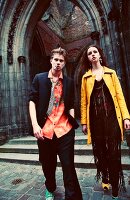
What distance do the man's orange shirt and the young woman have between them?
1.21 feet

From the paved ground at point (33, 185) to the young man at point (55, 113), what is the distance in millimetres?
716

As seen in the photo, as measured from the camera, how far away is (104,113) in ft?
8.01

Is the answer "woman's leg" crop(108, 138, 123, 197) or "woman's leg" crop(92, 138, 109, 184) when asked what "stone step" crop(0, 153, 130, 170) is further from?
"woman's leg" crop(108, 138, 123, 197)

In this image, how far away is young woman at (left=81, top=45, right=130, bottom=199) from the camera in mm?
2398

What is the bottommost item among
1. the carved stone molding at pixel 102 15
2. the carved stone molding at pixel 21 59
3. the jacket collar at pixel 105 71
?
the jacket collar at pixel 105 71

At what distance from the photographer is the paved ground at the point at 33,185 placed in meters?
2.82

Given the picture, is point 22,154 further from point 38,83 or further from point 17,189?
point 38,83

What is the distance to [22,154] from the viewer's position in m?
5.46

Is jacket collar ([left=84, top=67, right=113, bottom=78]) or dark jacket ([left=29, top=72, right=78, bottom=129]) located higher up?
jacket collar ([left=84, top=67, right=113, bottom=78])

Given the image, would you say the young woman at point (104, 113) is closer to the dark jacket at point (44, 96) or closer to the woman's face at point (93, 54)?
the woman's face at point (93, 54)

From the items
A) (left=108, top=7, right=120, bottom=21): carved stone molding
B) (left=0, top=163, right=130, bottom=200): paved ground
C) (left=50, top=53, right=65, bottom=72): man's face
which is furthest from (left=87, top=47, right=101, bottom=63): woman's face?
(left=108, top=7, right=120, bottom=21): carved stone molding

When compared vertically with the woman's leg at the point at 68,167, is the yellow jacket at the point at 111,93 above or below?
above

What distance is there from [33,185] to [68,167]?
5.06 feet

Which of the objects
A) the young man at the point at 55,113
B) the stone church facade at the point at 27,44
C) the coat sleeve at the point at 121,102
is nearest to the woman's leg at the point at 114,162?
the coat sleeve at the point at 121,102
